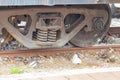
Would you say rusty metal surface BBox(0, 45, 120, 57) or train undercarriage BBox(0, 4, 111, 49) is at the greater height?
train undercarriage BBox(0, 4, 111, 49)

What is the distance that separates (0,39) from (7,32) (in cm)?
40

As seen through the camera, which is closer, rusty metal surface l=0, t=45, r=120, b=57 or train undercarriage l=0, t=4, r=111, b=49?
train undercarriage l=0, t=4, r=111, b=49

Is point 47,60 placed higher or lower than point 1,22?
lower

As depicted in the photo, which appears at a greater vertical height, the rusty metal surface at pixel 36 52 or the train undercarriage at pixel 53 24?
the train undercarriage at pixel 53 24

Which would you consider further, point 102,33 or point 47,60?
point 102,33

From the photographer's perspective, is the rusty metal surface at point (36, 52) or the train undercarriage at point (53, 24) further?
the rusty metal surface at point (36, 52)

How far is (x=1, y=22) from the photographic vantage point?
679 centimetres

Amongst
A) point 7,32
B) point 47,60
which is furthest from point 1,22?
point 47,60

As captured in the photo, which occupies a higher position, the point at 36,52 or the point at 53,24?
the point at 53,24

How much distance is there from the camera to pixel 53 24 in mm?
7008

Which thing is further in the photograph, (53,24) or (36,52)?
(36,52)

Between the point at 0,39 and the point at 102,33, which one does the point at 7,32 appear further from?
the point at 102,33

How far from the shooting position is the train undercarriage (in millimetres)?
6906

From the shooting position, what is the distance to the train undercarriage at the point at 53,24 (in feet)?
22.7
